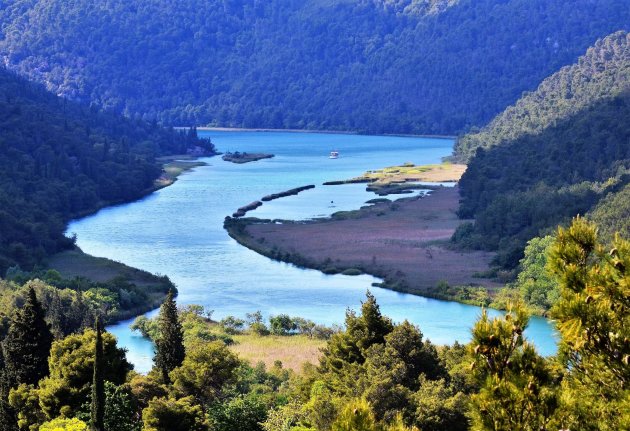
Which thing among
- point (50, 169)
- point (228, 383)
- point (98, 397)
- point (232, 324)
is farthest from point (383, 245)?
point (98, 397)

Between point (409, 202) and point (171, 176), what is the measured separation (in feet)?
142

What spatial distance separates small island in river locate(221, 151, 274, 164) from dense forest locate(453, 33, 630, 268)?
128 feet

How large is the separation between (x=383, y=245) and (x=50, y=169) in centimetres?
4255

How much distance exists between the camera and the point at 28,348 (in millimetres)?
32094

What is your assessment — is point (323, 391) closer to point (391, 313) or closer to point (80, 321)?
point (80, 321)

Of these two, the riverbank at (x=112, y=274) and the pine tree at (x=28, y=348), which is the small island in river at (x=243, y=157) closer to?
the riverbank at (x=112, y=274)

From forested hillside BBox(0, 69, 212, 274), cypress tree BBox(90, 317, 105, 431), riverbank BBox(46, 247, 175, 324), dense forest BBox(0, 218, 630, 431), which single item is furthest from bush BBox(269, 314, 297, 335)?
cypress tree BBox(90, 317, 105, 431)

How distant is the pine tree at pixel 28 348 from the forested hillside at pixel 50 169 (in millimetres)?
32237

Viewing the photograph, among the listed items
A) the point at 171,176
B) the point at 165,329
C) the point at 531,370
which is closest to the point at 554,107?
the point at 171,176

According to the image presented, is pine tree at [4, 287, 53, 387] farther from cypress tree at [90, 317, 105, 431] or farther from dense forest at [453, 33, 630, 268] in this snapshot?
dense forest at [453, 33, 630, 268]

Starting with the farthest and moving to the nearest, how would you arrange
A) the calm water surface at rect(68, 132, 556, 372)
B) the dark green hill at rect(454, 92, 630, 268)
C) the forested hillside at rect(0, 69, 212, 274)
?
the forested hillside at rect(0, 69, 212, 274) < the dark green hill at rect(454, 92, 630, 268) < the calm water surface at rect(68, 132, 556, 372)

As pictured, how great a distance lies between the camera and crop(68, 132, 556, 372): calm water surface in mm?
53594

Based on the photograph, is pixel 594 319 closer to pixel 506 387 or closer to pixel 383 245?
pixel 506 387

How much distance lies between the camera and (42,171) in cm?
9912
